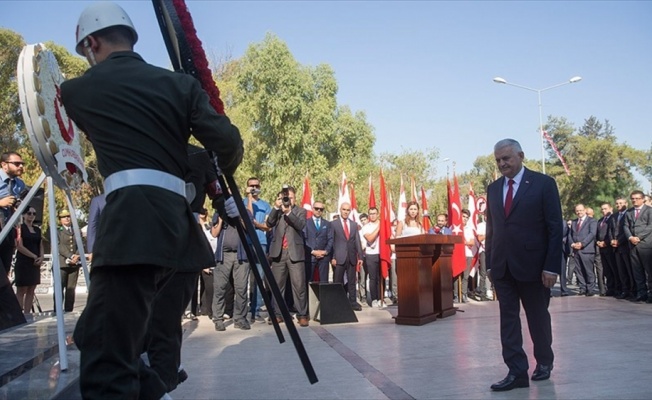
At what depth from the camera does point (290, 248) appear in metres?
9.53

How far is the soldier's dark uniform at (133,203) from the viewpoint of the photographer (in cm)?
246

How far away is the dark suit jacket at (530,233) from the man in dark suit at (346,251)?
6.87 meters

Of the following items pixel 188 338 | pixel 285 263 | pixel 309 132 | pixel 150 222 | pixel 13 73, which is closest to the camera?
pixel 150 222

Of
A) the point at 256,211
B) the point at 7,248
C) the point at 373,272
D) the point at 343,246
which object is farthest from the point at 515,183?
the point at 373,272

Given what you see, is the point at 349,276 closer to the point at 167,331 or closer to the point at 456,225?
the point at 456,225

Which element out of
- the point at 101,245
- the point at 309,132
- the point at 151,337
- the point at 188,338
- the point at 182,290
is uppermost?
the point at 309,132

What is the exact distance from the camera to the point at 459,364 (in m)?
5.80

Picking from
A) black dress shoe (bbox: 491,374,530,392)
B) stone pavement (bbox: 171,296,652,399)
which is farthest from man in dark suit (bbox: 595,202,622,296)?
black dress shoe (bbox: 491,374,530,392)

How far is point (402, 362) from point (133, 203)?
4.04 m

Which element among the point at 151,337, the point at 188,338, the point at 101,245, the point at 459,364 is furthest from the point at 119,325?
the point at 188,338

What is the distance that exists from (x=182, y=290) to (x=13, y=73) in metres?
26.5

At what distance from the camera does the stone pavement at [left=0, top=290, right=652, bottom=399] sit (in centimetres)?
466

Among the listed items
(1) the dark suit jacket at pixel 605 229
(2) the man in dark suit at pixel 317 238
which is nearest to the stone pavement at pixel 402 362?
(2) the man in dark suit at pixel 317 238

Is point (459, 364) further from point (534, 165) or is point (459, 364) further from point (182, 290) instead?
point (534, 165)
